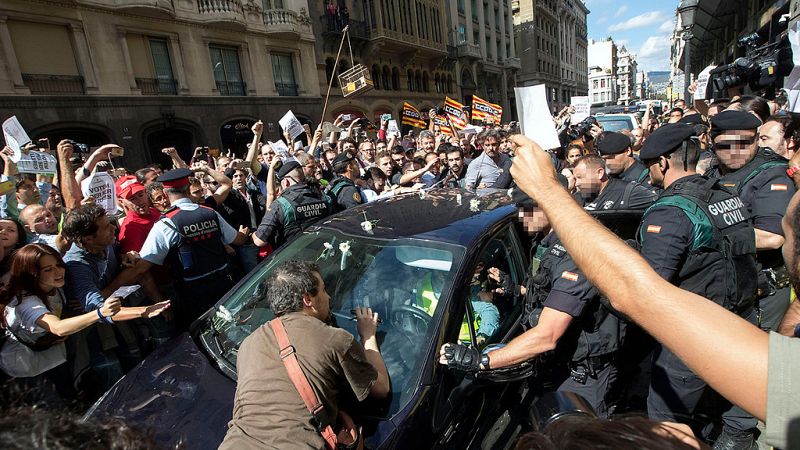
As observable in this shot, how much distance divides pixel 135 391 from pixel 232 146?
1659 cm

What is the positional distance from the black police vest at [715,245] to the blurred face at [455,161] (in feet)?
14.4

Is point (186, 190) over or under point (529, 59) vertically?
under

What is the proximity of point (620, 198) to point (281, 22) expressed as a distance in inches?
734

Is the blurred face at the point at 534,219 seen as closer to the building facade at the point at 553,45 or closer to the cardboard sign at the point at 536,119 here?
the cardboard sign at the point at 536,119

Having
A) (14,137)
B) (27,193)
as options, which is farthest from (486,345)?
(14,137)

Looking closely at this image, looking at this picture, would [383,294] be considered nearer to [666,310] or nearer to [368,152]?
[666,310]

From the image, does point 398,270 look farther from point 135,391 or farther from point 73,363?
point 73,363

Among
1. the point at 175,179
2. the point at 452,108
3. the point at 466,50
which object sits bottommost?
the point at 175,179

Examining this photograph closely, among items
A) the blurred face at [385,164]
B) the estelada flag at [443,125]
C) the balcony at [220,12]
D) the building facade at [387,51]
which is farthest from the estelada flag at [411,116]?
the balcony at [220,12]

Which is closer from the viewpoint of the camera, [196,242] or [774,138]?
[196,242]

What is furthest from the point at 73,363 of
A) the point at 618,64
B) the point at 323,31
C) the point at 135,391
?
the point at 618,64

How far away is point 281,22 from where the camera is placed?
1770 cm

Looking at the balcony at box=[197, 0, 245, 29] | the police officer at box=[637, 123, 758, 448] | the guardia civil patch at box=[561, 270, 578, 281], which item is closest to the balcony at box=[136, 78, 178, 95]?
the balcony at box=[197, 0, 245, 29]

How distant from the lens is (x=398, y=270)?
224 centimetres
